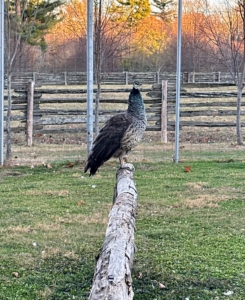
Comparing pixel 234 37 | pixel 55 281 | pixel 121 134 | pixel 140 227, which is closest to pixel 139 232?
pixel 140 227

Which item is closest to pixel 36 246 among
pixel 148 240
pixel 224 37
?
pixel 148 240

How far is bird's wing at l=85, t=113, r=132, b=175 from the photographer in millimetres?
6625

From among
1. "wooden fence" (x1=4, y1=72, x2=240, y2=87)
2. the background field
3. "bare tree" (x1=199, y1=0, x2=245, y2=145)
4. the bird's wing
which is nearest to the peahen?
the bird's wing

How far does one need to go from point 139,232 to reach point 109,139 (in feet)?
4.47

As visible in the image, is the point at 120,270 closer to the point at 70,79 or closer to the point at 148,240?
the point at 148,240

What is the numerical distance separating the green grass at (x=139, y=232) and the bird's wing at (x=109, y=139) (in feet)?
2.12

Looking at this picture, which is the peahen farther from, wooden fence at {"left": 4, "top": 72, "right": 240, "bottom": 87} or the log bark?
wooden fence at {"left": 4, "top": 72, "right": 240, "bottom": 87}

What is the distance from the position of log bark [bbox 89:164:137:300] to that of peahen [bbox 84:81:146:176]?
1.27m

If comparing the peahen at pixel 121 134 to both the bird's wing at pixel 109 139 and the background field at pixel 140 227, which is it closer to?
the bird's wing at pixel 109 139

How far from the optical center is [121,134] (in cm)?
660

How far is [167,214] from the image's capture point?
661cm

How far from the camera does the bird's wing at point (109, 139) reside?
662cm

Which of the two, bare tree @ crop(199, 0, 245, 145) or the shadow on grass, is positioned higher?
bare tree @ crop(199, 0, 245, 145)

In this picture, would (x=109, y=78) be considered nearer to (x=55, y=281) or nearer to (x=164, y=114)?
(x=164, y=114)
